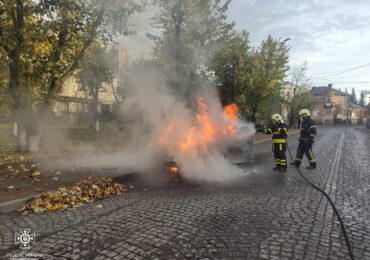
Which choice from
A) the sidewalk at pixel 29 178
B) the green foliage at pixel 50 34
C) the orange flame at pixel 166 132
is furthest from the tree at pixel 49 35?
the orange flame at pixel 166 132

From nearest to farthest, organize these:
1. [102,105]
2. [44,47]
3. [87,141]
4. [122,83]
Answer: [44,47]
[87,141]
[122,83]
[102,105]

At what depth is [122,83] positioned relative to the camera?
714 inches

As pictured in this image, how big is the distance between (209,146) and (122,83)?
41.0 feet

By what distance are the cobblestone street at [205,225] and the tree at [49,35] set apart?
21.3ft

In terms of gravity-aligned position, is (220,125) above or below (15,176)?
above

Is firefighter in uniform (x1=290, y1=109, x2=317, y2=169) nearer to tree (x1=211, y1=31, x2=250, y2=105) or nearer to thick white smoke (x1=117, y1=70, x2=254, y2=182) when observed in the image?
thick white smoke (x1=117, y1=70, x2=254, y2=182)

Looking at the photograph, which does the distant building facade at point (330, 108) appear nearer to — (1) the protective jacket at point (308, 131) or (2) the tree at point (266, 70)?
(2) the tree at point (266, 70)

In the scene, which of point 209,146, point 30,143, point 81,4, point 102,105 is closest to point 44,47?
point 81,4

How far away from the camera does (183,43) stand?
582 inches

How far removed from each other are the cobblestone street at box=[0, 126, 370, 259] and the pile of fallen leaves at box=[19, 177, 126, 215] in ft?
0.88

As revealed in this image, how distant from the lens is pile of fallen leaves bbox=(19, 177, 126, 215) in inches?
174

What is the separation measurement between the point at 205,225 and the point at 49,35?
9195mm

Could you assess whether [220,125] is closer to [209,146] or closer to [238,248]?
[209,146]

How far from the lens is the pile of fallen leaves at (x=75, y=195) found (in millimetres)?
4422
